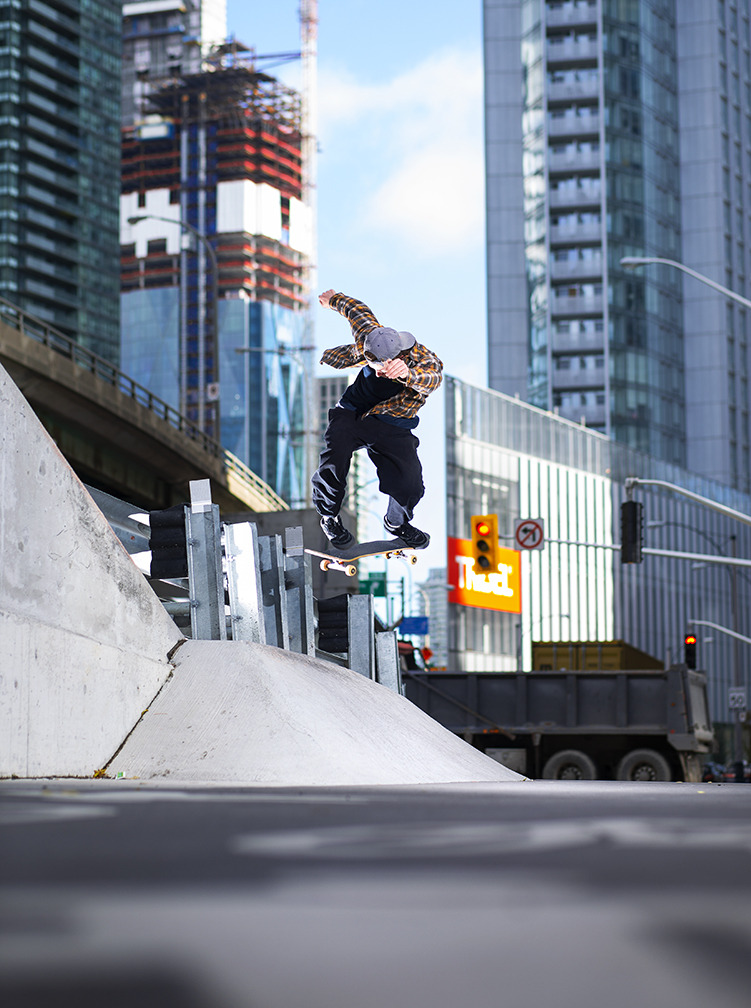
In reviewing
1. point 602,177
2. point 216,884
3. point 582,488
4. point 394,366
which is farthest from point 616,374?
point 216,884

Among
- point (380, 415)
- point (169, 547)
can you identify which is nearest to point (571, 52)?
point (380, 415)

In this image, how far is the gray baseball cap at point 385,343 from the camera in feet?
61.7

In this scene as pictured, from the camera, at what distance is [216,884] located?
3531mm

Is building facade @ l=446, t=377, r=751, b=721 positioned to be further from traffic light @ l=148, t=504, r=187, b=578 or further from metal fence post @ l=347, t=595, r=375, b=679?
traffic light @ l=148, t=504, r=187, b=578

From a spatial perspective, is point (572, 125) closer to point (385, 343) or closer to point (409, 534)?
point (409, 534)

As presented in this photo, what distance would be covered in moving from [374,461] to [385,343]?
301 centimetres

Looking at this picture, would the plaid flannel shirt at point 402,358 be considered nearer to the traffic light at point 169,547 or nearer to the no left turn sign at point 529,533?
the traffic light at point 169,547

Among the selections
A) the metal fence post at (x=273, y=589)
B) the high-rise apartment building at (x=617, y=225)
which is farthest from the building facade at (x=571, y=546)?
the metal fence post at (x=273, y=589)

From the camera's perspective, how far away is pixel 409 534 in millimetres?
22047

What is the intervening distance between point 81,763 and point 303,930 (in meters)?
7.77

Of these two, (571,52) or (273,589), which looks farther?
(571,52)

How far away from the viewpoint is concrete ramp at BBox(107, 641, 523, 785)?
10609mm

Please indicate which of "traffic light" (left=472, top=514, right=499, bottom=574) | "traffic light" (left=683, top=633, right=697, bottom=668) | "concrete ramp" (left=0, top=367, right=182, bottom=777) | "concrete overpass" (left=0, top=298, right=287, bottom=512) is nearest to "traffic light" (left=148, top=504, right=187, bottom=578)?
"concrete ramp" (left=0, top=367, right=182, bottom=777)

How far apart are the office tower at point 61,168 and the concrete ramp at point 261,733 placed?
135 meters
